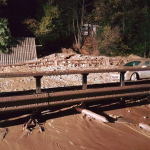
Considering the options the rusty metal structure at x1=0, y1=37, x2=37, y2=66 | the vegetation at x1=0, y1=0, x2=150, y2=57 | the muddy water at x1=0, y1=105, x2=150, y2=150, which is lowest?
the muddy water at x1=0, y1=105, x2=150, y2=150

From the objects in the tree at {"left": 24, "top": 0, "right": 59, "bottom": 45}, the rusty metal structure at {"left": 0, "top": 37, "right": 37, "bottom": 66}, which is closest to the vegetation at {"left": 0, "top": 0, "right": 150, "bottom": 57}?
the tree at {"left": 24, "top": 0, "right": 59, "bottom": 45}

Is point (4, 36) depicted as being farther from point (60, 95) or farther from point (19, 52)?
point (60, 95)

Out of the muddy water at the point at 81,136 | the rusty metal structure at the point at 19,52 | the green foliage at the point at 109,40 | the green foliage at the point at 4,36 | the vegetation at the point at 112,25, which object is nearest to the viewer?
the muddy water at the point at 81,136

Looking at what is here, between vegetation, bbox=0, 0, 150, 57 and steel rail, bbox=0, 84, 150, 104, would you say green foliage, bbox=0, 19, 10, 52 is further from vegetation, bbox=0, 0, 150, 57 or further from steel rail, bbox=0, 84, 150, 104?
steel rail, bbox=0, 84, 150, 104

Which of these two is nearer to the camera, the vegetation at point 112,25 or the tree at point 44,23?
the vegetation at point 112,25

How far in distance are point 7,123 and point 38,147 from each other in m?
1.34

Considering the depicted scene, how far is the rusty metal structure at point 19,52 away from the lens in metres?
22.0

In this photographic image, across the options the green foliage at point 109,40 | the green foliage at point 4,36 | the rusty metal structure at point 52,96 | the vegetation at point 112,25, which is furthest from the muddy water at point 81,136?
the vegetation at point 112,25

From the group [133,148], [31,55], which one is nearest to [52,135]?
[133,148]

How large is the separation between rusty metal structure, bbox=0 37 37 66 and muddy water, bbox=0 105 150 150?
18.5 metres

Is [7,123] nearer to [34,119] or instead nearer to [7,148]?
[34,119]

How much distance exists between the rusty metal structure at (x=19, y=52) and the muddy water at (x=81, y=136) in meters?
18.5

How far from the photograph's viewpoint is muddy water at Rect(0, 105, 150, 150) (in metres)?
3.66

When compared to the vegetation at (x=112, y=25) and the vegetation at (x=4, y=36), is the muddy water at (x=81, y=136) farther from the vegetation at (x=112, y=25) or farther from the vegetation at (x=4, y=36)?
the vegetation at (x=112, y=25)
